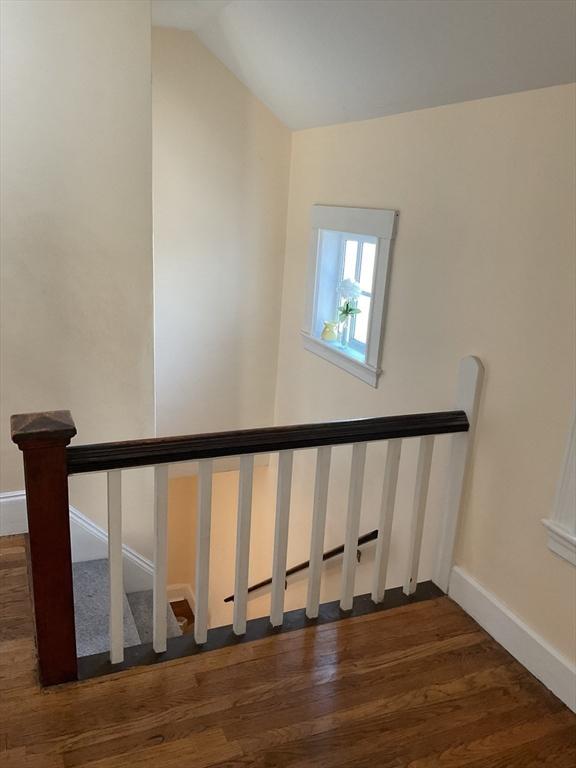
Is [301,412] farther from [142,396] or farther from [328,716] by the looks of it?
[328,716]

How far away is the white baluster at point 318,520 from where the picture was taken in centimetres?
213

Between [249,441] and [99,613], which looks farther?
[99,613]

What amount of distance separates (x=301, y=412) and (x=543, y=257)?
2.33 meters

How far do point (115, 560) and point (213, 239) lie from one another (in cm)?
262

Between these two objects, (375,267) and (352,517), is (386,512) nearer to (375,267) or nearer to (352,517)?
(352,517)

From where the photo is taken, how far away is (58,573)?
1.81 m

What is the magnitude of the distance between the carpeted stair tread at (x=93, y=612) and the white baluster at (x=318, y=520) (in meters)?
0.76

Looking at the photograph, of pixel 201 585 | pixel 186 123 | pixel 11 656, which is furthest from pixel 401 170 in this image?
pixel 11 656

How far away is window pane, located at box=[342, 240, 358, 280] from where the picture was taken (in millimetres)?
3658

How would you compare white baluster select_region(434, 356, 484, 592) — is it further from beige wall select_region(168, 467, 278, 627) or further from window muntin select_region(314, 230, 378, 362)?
beige wall select_region(168, 467, 278, 627)

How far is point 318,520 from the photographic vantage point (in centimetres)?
217

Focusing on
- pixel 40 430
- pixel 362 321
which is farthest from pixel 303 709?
pixel 362 321

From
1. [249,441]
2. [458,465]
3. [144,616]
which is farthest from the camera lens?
[144,616]

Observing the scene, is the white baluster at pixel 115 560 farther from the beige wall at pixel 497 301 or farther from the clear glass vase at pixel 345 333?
the clear glass vase at pixel 345 333
